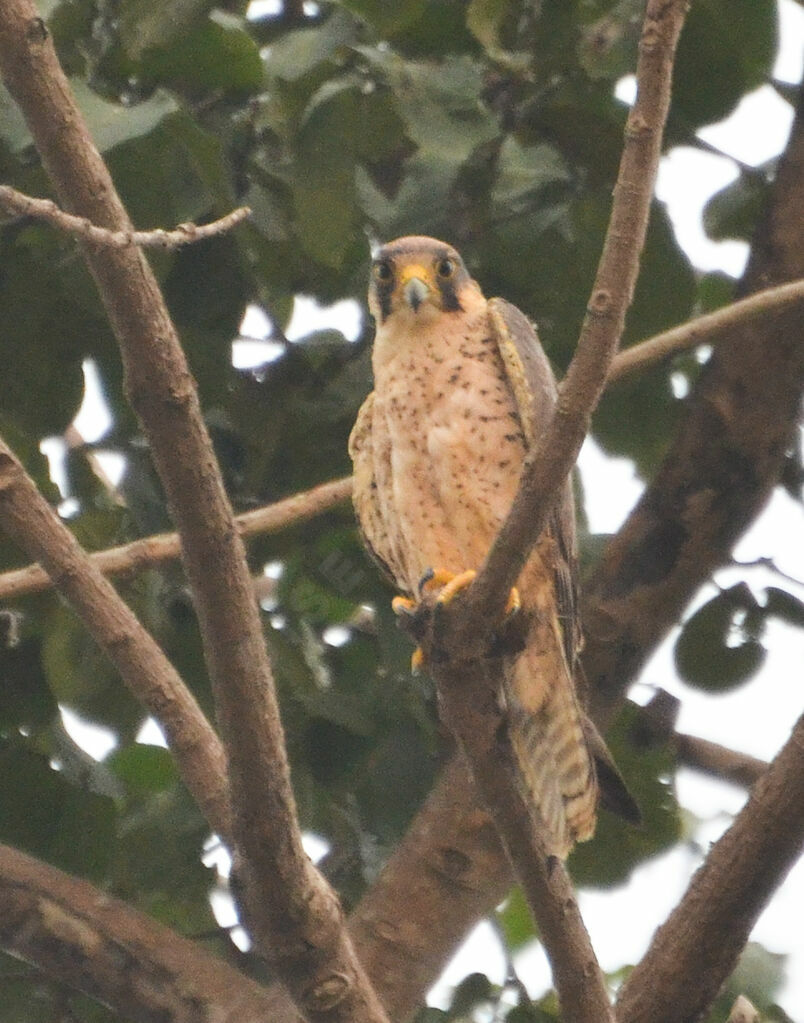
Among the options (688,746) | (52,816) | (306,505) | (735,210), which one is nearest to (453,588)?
(306,505)

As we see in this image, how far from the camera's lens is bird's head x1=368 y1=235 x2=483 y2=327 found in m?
3.24

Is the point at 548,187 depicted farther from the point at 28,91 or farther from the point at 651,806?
the point at 28,91

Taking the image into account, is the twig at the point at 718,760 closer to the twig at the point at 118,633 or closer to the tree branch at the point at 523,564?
the tree branch at the point at 523,564

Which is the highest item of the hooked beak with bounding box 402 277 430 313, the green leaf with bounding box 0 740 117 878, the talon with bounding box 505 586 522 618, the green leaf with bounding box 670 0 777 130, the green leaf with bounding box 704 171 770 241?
the green leaf with bounding box 704 171 770 241

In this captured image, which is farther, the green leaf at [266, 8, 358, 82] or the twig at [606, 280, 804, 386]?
the twig at [606, 280, 804, 386]

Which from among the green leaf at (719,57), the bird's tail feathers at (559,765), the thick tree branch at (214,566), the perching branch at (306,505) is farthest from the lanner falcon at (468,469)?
the thick tree branch at (214,566)

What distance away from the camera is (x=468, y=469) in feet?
10.4

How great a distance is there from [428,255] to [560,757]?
3.47 ft

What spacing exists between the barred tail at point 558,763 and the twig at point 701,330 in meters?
0.64

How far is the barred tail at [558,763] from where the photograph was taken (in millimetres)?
2932

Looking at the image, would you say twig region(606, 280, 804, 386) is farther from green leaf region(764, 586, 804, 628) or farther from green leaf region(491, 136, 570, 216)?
green leaf region(764, 586, 804, 628)

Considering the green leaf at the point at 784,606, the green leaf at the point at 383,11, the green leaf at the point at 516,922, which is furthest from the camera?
the green leaf at the point at 516,922

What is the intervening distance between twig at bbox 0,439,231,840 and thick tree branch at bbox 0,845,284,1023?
0.53m

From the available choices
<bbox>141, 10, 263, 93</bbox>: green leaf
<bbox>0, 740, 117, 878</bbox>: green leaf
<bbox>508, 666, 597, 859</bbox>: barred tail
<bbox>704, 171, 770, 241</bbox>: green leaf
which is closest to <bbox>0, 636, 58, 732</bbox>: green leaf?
<bbox>0, 740, 117, 878</bbox>: green leaf
